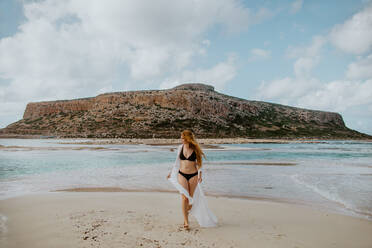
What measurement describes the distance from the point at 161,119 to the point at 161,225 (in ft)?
210

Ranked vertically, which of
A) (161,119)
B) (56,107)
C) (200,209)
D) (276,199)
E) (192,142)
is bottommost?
(276,199)

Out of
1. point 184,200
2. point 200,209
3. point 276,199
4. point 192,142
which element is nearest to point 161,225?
point 184,200

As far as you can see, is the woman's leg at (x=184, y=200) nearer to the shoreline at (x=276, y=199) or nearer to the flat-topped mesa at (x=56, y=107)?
the shoreline at (x=276, y=199)

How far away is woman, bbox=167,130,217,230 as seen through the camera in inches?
196

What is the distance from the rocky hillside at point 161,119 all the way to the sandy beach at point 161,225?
51846 millimetres

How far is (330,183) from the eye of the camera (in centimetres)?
1010

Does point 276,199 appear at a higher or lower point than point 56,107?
lower

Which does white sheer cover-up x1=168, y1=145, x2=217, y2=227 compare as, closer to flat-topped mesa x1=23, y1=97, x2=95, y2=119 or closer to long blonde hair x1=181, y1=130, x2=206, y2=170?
long blonde hair x1=181, y1=130, x2=206, y2=170

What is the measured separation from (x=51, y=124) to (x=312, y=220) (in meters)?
87.6

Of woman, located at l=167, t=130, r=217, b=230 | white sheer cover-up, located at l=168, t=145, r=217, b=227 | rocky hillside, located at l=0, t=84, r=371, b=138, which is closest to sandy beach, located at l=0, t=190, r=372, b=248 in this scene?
white sheer cover-up, located at l=168, t=145, r=217, b=227

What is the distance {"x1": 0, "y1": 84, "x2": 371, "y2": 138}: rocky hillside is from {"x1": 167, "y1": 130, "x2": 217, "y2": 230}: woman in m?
53.1

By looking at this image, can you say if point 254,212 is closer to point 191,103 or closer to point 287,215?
point 287,215

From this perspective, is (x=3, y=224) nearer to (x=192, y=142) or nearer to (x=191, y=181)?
(x=191, y=181)

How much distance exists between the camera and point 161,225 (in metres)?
4.95
